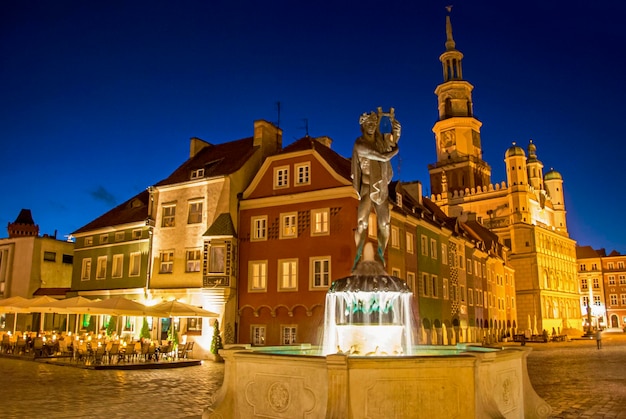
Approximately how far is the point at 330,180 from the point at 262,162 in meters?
6.71

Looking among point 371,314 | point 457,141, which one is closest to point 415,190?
point 371,314

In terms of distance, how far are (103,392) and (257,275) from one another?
49.8ft

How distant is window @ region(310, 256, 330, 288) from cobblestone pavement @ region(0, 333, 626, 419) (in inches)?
267

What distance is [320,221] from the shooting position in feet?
96.5

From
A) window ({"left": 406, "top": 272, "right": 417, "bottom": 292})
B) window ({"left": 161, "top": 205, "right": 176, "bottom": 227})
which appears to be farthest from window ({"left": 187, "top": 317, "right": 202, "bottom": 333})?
window ({"left": 406, "top": 272, "right": 417, "bottom": 292})

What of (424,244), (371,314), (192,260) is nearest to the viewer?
(371,314)

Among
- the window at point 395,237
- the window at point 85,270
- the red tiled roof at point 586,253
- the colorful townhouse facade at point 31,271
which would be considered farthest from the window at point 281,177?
the red tiled roof at point 586,253

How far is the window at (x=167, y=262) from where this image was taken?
109ft

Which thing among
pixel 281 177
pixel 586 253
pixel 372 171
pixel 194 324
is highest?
pixel 586 253

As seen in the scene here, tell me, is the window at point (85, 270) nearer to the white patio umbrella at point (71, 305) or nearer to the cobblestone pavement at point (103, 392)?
the white patio umbrella at point (71, 305)

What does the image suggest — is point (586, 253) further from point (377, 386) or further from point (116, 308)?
point (377, 386)

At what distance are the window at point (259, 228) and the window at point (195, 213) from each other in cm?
348

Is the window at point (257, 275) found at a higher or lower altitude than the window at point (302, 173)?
lower

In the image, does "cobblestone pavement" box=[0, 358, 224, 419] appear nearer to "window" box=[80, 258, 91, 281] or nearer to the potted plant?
the potted plant
